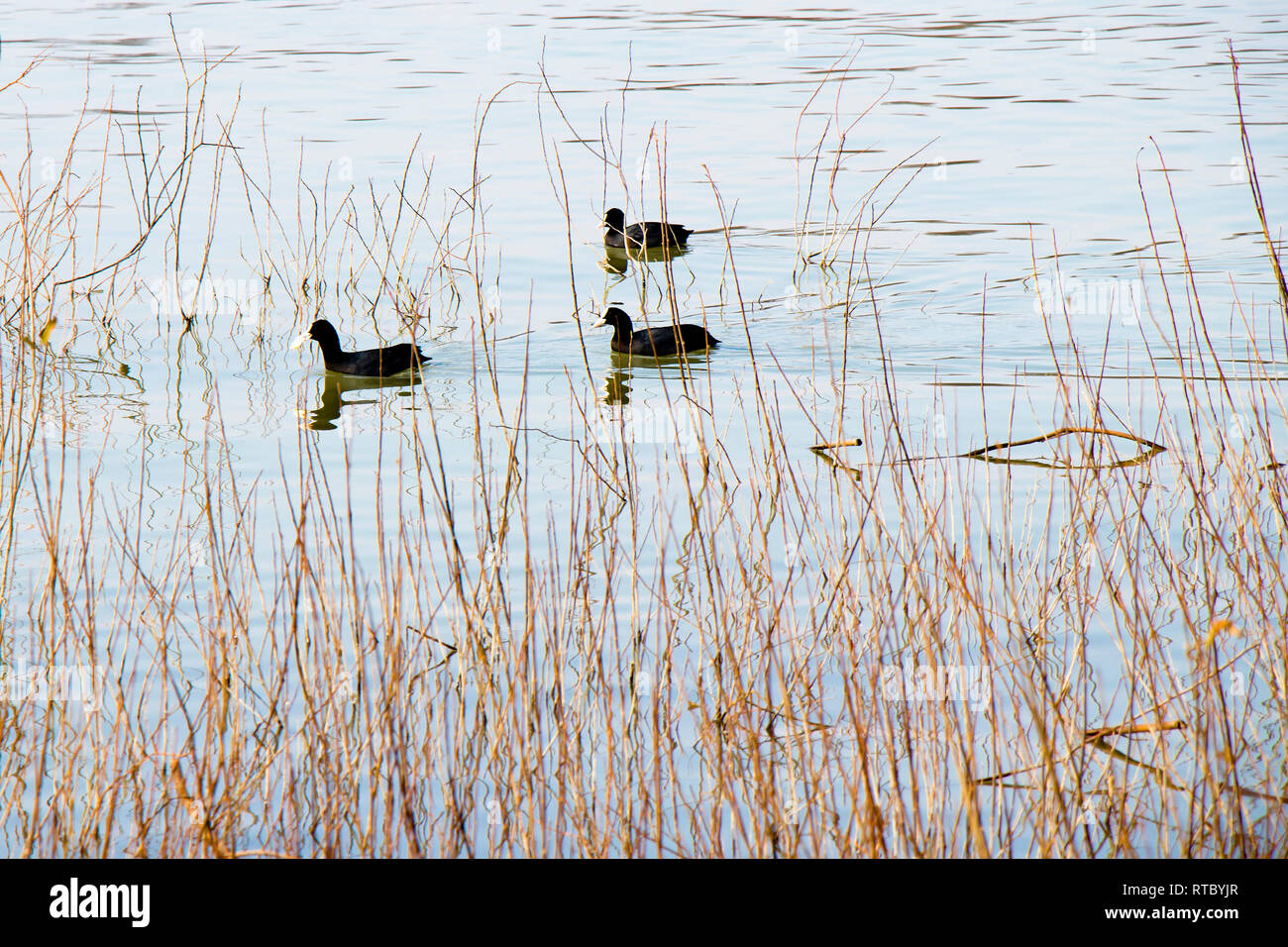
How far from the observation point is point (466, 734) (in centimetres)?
395

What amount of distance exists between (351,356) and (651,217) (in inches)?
254

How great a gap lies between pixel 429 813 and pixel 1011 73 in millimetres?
20106

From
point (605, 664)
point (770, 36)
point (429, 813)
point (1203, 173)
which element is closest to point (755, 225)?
point (1203, 173)

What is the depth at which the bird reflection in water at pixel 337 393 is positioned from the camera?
817 cm

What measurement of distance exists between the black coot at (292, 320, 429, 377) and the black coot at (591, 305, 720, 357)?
127cm

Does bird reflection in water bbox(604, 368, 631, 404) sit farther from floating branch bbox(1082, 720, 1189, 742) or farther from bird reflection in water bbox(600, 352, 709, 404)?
floating branch bbox(1082, 720, 1189, 742)

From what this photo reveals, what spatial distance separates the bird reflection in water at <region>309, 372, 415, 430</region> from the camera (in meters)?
8.17
